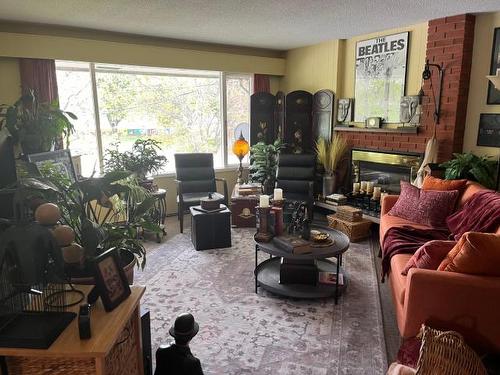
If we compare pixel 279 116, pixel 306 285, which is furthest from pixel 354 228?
pixel 279 116

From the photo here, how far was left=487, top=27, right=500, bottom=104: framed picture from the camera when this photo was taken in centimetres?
350

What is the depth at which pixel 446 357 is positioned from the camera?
168 centimetres

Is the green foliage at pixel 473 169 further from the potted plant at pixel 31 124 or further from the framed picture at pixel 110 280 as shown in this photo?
the potted plant at pixel 31 124

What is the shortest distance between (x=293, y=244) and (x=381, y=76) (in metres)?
2.74

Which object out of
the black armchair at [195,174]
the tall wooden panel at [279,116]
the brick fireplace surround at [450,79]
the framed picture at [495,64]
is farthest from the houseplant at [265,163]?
the framed picture at [495,64]

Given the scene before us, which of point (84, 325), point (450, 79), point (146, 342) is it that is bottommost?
point (146, 342)

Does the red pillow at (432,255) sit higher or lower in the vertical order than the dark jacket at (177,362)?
higher

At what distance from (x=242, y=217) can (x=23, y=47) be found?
3.04 m

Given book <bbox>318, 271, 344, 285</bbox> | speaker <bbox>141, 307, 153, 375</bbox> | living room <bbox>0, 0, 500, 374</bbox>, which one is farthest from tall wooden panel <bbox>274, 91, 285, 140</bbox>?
speaker <bbox>141, 307, 153, 375</bbox>

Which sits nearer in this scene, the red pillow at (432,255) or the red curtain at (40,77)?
the red pillow at (432,255)

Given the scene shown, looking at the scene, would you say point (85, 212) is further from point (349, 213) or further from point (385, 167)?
point (385, 167)

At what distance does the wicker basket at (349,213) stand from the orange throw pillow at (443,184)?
0.87 m

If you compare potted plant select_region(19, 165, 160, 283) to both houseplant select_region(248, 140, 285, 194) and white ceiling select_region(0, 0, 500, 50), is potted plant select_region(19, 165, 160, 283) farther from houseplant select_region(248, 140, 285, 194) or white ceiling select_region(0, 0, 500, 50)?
houseplant select_region(248, 140, 285, 194)

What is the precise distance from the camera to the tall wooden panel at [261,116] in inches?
221
